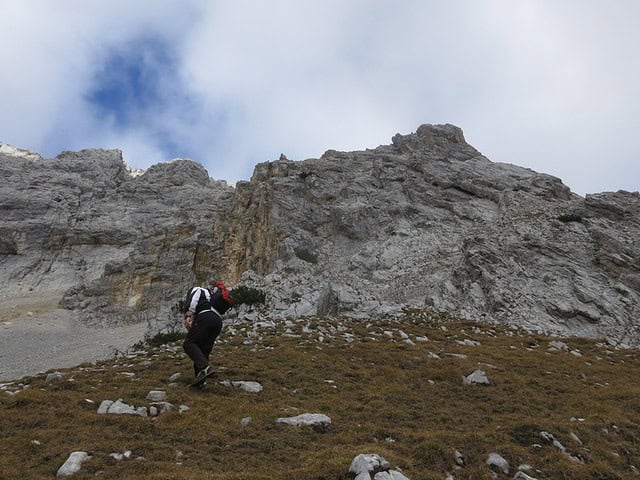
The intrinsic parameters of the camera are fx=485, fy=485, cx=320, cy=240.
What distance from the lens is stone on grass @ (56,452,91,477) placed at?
23.4 feet

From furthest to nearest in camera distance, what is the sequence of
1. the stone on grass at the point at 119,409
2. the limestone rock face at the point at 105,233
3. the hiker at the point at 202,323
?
the limestone rock face at the point at 105,233
the hiker at the point at 202,323
the stone on grass at the point at 119,409

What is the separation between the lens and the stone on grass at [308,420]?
391 inches

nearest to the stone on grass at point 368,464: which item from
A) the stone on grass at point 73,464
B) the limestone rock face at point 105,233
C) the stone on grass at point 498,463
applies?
the stone on grass at point 498,463

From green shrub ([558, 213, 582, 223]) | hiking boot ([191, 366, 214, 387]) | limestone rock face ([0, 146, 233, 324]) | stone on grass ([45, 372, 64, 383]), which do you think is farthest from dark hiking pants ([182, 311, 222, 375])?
limestone rock face ([0, 146, 233, 324])

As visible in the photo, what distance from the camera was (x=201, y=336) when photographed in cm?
1255

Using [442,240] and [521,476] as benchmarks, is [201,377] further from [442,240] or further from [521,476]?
[442,240]

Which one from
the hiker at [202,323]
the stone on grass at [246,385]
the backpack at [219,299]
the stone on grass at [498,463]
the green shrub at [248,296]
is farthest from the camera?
the green shrub at [248,296]

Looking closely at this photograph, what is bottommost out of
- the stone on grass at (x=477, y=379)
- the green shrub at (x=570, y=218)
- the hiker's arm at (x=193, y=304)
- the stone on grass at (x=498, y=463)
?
the stone on grass at (x=498, y=463)

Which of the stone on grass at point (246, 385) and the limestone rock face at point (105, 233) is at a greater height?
the limestone rock face at point (105, 233)

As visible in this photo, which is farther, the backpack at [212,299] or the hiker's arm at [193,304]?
the backpack at [212,299]

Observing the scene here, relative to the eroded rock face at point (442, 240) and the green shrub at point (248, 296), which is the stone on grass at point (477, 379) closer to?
the eroded rock face at point (442, 240)

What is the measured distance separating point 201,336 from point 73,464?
5.33 meters

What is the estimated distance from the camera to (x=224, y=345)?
60.2 feet

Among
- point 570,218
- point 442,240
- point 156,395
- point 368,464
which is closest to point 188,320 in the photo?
point 156,395
